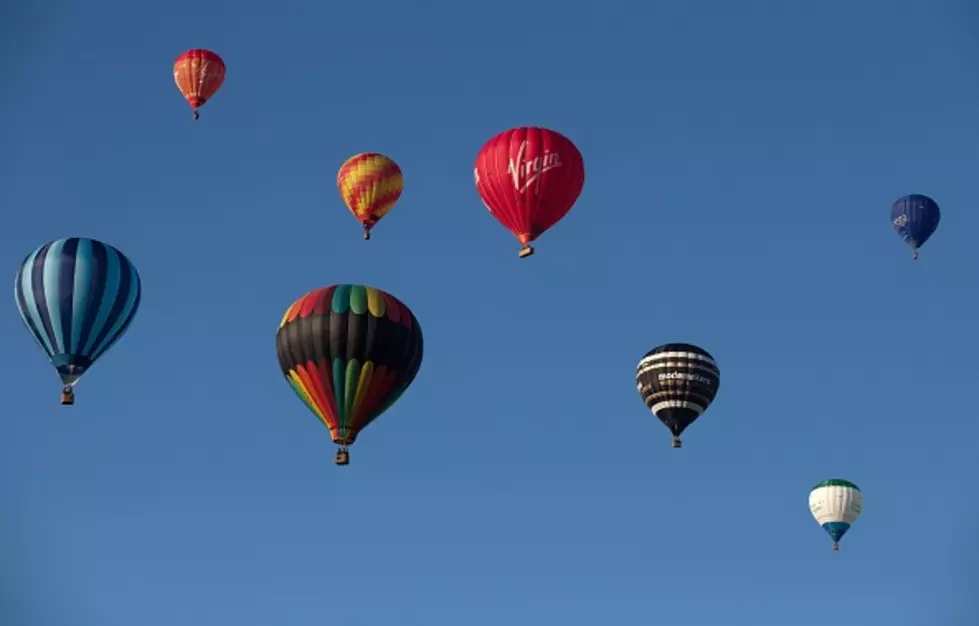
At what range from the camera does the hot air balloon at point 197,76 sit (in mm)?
72375

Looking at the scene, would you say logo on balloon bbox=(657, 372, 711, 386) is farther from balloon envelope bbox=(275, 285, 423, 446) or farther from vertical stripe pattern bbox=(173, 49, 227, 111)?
vertical stripe pattern bbox=(173, 49, 227, 111)

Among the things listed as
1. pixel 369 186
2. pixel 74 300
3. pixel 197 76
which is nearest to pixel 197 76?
pixel 197 76

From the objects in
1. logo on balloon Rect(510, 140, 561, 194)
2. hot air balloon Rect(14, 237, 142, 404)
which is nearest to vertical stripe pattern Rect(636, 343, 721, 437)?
logo on balloon Rect(510, 140, 561, 194)

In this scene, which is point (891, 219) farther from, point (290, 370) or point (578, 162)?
point (290, 370)

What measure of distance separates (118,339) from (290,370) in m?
5.70

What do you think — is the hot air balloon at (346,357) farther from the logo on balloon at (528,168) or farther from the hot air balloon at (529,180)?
the logo on balloon at (528,168)

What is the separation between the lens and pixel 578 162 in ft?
197

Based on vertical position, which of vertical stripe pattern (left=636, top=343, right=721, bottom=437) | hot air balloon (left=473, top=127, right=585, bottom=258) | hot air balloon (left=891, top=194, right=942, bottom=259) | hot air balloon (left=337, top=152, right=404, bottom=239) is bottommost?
vertical stripe pattern (left=636, top=343, right=721, bottom=437)

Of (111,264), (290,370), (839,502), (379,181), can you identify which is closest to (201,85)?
(379,181)

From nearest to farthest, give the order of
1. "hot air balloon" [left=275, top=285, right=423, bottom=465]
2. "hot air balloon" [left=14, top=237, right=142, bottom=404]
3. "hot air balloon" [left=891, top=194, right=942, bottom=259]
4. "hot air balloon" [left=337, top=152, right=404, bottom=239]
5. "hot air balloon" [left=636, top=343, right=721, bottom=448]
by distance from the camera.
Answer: "hot air balloon" [left=275, top=285, right=423, bottom=465] < "hot air balloon" [left=14, top=237, right=142, bottom=404] < "hot air balloon" [left=636, top=343, right=721, bottom=448] < "hot air balloon" [left=337, top=152, right=404, bottom=239] < "hot air balloon" [left=891, top=194, right=942, bottom=259]

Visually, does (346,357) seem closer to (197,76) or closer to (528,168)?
(528,168)

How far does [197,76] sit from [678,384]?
2176 cm

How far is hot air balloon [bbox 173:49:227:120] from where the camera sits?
72.4 metres

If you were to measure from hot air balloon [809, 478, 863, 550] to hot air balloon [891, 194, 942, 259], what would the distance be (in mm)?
10210
